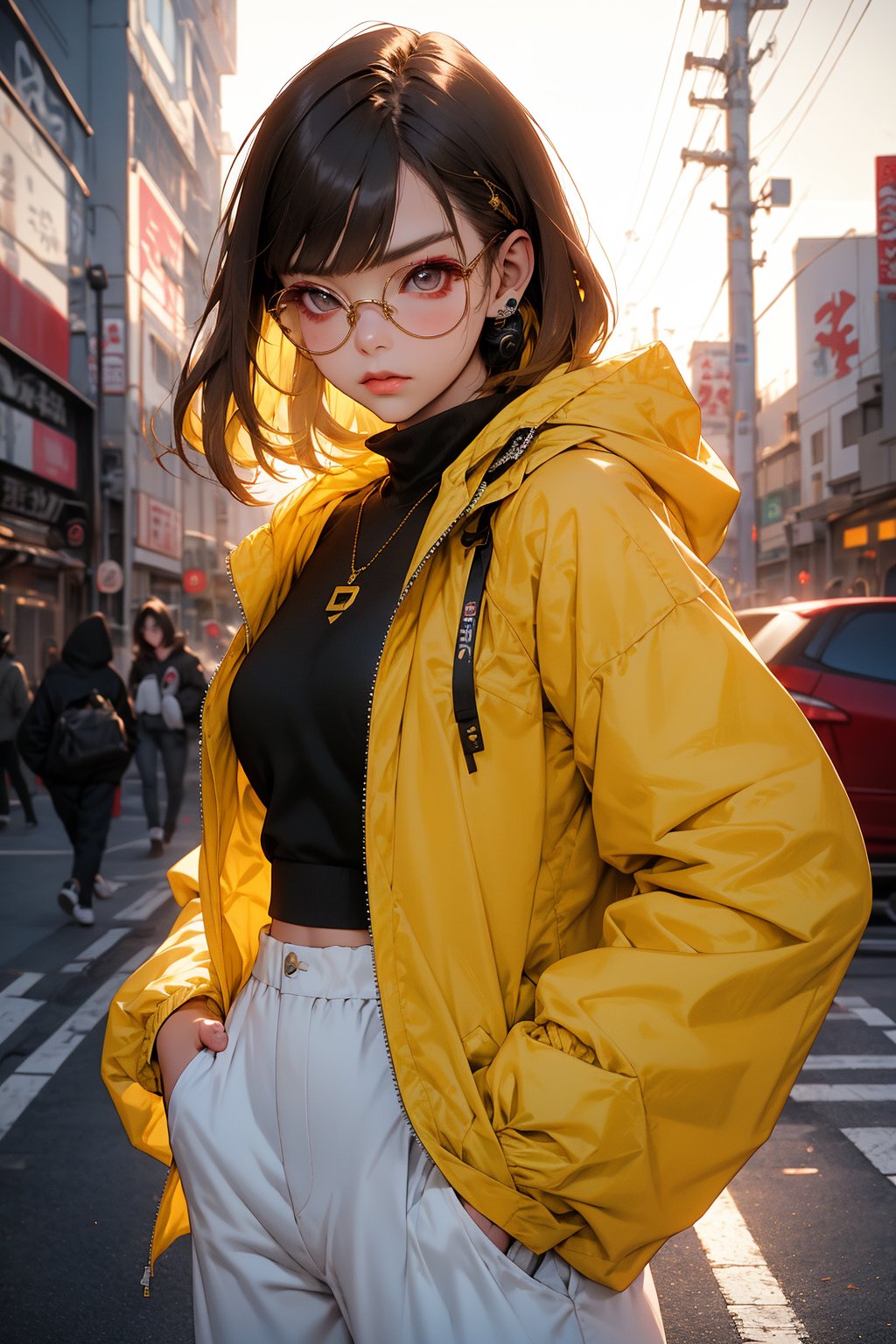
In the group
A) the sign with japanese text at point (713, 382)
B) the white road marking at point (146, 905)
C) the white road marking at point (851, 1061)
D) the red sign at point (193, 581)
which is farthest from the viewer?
the red sign at point (193, 581)

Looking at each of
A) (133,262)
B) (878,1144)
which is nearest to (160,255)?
(133,262)

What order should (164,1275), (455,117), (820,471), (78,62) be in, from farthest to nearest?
(820,471) < (78,62) < (164,1275) < (455,117)

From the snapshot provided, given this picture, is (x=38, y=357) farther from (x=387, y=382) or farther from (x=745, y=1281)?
(x=387, y=382)

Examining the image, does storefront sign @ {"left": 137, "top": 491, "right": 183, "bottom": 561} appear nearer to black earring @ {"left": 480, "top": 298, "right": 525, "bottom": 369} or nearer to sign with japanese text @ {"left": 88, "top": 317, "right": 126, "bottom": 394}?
sign with japanese text @ {"left": 88, "top": 317, "right": 126, "bottom": 394}

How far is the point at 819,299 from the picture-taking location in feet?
121

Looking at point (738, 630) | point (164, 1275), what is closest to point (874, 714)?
point (164, 1275)

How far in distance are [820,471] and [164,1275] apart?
40.4 m

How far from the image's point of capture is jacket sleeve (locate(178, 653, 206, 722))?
31.2 feet

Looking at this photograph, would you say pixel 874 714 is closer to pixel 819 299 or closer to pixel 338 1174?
pixel 338 1174

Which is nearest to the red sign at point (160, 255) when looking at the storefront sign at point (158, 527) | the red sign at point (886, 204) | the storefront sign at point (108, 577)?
the storefront sign at point (158, 527)

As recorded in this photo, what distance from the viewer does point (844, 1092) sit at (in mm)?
4090

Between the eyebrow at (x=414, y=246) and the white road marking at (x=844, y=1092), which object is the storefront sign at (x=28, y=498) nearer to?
the white road marking at (x=844, y=1092)

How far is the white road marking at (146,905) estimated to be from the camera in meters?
7.01

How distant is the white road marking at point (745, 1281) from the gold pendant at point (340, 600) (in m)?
2.05
